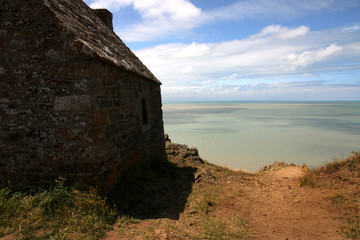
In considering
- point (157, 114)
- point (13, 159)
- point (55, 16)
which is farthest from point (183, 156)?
point (55, 16)

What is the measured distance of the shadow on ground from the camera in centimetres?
480

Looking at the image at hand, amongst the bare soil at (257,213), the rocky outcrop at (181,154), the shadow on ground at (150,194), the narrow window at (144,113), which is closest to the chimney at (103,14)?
the narrow window at (144,113)

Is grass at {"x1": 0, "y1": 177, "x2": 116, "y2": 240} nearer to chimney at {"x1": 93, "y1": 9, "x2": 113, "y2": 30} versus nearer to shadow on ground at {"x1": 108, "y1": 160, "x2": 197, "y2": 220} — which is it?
shadow on ground at {"x1": 108, "y1": 160, "x2": 197, "y2": 220}

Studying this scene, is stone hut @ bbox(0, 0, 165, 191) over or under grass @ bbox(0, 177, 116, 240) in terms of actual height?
over

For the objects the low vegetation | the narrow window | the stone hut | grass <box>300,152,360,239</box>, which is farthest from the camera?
the narrow window

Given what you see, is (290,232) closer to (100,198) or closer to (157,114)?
(100,198)

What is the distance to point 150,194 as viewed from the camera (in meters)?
5.81

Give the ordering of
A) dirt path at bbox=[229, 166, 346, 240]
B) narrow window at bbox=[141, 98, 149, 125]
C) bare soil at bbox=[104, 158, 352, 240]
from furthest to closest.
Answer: narrow window at bbox=[141, 98, 149, 125], dirt path at bbox=[229, 166, 346, 240], bare soil at bbox=[104, 158, 352, 240]

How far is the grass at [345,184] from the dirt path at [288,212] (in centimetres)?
22

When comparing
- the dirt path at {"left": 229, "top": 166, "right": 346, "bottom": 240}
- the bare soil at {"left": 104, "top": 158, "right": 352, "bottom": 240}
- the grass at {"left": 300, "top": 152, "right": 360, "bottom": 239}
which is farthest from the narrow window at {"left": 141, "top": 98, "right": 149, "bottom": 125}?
the grass at {"left": 300, "top": 152, "right": 360, "bottom": 239}

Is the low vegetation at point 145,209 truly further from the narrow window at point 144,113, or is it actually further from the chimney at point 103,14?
the chimney at point 103,14

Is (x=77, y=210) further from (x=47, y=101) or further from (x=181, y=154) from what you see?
(x=181, y=154)

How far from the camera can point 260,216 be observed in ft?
17.0

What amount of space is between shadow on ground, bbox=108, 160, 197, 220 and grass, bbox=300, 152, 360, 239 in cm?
349
